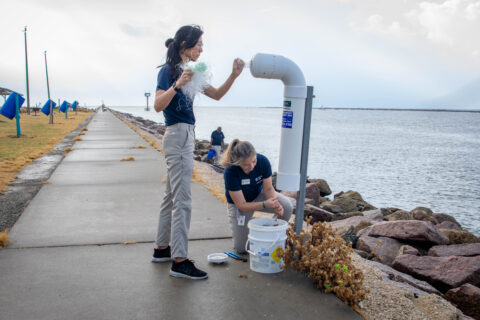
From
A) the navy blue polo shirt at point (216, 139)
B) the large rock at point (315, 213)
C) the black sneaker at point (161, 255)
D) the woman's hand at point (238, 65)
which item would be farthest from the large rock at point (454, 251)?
the navy blue polo shirt at point (216, 139)

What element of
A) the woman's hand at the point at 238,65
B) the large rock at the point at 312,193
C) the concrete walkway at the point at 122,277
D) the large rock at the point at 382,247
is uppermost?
the woman's hand at the point at 238,65

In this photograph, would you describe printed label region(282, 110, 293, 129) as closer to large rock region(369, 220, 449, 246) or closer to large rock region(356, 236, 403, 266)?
large rock region(356, 236, 403, 266)

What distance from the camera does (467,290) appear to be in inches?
175

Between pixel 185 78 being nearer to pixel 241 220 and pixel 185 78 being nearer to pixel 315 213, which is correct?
pixel 241 220

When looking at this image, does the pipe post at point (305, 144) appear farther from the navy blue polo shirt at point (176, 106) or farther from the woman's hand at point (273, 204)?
the navy blue polo shirt at point (176, 106)

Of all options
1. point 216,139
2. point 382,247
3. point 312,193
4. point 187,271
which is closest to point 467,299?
point 382,247

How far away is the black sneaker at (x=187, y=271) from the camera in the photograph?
351 cm

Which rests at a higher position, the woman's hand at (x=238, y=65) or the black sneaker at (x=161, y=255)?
the woman's hand at (x=238, y=65)

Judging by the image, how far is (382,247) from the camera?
6.04m

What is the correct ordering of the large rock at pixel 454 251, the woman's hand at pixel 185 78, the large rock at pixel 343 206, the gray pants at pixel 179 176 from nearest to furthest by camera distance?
the woman's hand at pixel 185 78 < the gray pants at pixel 179 176 < the large rock at pixel 454 251 < the large rock at pixel 343 206

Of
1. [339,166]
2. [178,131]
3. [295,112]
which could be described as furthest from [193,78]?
[339,166]

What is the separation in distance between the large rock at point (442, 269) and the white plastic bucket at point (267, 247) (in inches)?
92.1

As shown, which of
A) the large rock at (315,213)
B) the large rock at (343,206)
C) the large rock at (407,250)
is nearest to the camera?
the large rock at (407,250)

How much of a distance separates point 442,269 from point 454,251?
1.14 m
